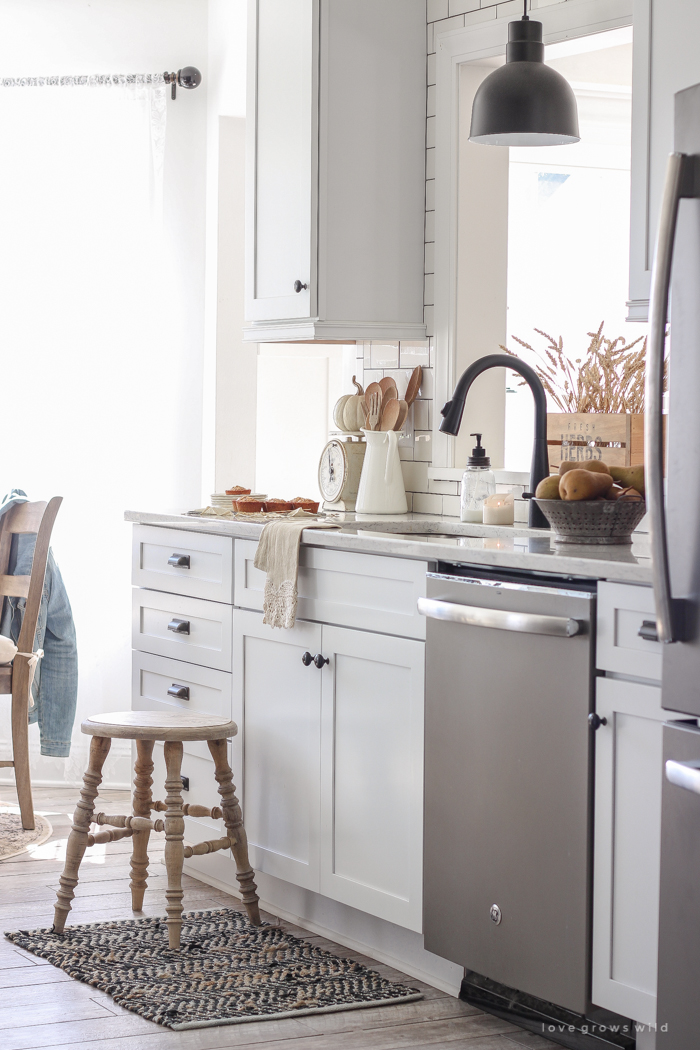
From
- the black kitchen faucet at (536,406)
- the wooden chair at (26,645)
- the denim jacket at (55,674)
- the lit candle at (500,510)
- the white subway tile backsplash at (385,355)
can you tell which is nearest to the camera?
the black kitchen faucet at (536,406)

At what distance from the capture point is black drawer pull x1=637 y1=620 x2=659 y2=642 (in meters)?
2.03

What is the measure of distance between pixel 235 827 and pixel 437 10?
7.13ft

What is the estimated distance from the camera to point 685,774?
1.59m

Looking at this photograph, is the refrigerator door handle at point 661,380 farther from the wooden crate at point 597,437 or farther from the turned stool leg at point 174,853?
the turned stool leg at point 174,853

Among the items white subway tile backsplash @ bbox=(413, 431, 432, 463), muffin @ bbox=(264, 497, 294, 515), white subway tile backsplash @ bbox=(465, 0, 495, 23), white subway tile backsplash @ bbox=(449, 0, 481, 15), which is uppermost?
white subway tile backsplash @ bbox=(449, 0, 481, 15)

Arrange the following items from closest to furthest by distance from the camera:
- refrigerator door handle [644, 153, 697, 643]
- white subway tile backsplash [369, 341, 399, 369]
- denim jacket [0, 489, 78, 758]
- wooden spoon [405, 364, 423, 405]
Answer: refrigerator door handle [644, 153, 697, 643] < wooden spoon [405, 364, 423, 405] < white subway tile backsplash [369, 341, 399, 369] < denim jacket [0, 489, 78, 758]

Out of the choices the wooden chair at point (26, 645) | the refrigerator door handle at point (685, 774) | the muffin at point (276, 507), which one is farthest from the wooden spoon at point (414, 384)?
the refrigerator door handle at point (685, 774)

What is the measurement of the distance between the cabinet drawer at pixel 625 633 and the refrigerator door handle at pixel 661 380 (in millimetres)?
434

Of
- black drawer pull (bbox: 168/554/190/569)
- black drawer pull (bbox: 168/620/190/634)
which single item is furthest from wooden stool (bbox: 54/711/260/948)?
black drawer pull (bbox: 168/554/190/569)

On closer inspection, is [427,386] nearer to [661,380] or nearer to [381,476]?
[381,476]

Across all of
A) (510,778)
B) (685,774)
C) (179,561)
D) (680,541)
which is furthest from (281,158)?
(685,774)

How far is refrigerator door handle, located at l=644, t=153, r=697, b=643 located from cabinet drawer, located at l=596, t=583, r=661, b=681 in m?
0.43

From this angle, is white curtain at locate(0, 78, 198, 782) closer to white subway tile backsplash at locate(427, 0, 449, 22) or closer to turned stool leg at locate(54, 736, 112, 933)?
A: white subway tile backsplash at locate(427, 0, 449, 22)

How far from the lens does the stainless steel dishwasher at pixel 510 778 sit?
7.18 feet
